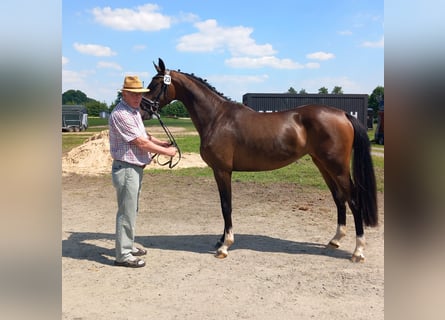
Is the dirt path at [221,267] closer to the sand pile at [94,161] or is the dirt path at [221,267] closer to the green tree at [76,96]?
the sand pile at [94,161]

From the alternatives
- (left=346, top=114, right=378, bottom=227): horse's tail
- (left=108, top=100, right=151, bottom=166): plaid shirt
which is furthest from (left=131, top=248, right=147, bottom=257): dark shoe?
(left=346, top=114, right=378, bottom=227): horse's tail

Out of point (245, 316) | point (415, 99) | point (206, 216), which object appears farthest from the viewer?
point (206, 216)

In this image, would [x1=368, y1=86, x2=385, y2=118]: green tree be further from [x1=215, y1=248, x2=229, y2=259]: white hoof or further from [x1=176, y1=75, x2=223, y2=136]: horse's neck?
[x1=215, y1=248, x2=229, y2=259]: white hoof

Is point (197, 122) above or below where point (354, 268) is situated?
above

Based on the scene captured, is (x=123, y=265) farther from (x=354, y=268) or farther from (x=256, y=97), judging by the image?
(x=256, y=97)

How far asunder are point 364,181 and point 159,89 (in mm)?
2835

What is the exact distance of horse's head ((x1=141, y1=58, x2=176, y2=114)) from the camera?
4.63 metres

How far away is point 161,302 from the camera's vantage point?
10.8 feet

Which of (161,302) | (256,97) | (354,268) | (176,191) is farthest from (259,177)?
(256,97)

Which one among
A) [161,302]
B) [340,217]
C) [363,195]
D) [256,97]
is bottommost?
[161,302]

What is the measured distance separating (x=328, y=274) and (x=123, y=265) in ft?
7.64

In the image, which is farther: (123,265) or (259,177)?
(259,177)

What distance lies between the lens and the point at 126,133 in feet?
13.0

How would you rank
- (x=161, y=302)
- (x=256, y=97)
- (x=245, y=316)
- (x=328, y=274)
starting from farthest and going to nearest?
(x=256, y=97)
(x=328, y=274)
(x=161, y=302)
(x=245, y=316)
